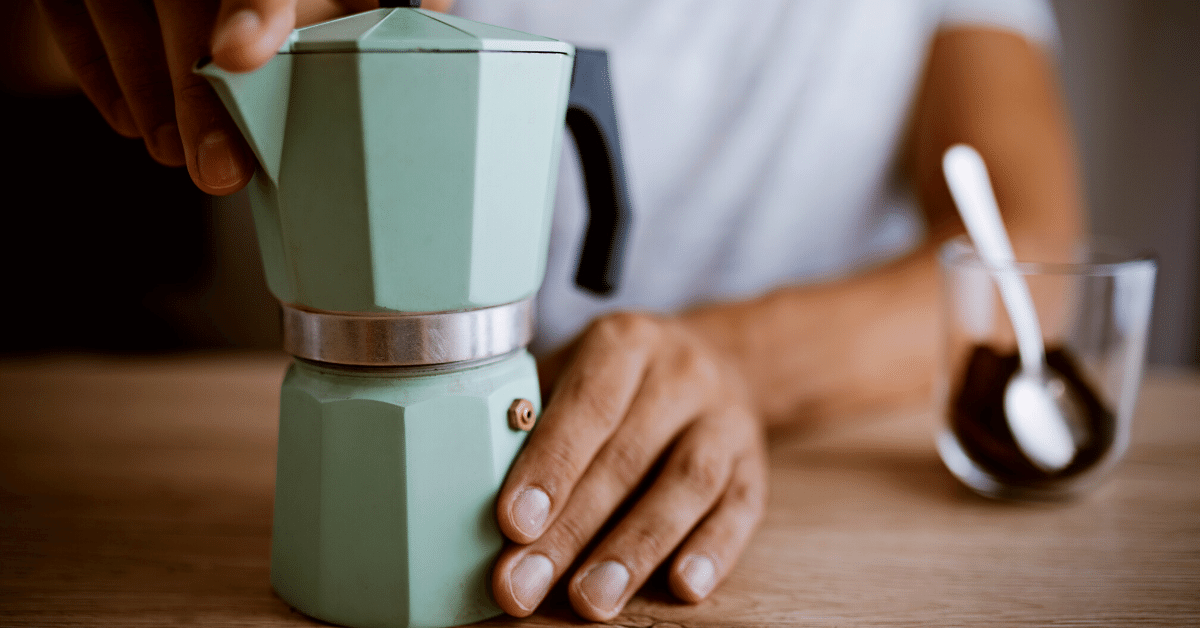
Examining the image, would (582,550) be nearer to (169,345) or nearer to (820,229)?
(820,229)

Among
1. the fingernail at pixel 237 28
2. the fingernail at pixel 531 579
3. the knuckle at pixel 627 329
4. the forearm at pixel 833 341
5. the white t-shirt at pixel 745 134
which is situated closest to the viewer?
the fingernail at pixel 237 28

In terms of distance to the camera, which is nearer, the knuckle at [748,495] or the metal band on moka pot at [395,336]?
the metal band on moka pot at [395,336]

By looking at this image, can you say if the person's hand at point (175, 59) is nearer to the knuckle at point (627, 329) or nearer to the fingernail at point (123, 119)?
the fingernail at point (123, 119)

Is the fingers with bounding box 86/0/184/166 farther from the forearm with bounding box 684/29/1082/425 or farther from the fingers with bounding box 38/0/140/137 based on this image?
the forearm with bounding box 684/29/1082/425

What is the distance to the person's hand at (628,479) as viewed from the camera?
0.43 metres

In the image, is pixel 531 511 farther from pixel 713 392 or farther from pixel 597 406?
pixel 713 392

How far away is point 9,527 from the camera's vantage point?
1.80 ft

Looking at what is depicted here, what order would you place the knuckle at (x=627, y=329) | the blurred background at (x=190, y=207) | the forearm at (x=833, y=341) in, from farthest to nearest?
the blurred background at (x=190, y=207), the forearm at (x=833, y=341), the knuckle at (x=627, y=329)

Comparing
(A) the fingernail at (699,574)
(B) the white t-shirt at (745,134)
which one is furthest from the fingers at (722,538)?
(B) the white t-shirt at (745,134)

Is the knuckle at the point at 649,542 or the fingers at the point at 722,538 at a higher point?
the knuckle at the point at 649,542

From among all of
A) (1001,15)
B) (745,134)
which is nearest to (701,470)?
(745,134)

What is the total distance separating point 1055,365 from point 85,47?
0.69 m

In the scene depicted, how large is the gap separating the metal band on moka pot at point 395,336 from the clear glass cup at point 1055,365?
372 millimetres

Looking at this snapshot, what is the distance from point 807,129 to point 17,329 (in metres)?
2.52
